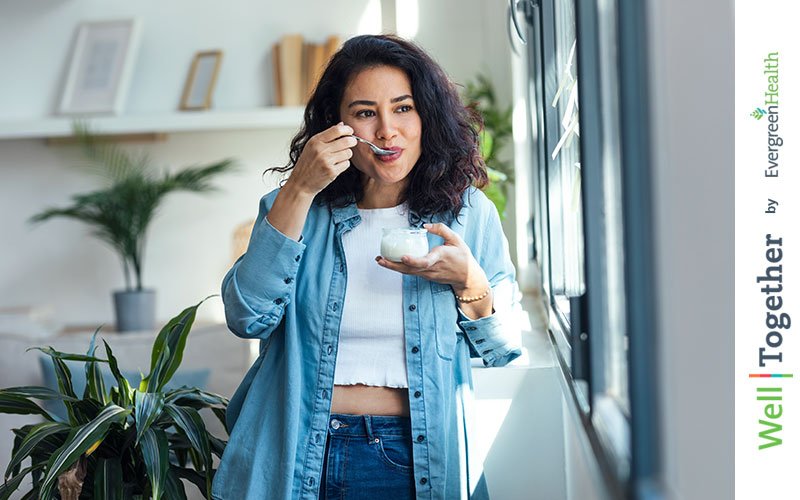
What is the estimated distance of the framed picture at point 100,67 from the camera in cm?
484

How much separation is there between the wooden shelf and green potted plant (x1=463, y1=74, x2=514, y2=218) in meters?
1.11

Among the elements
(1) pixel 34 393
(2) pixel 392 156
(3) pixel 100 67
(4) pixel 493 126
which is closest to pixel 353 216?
(2) pixel 392 156

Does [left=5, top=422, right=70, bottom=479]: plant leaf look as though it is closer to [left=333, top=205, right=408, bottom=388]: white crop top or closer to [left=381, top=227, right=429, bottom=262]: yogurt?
[left=333, top=205, right=408, bottom=388]: white crop top

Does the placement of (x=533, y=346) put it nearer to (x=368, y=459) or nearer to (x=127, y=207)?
(x=368, y=459)

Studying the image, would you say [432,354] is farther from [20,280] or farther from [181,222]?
[20,280]

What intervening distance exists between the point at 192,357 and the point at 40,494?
1.19 metres

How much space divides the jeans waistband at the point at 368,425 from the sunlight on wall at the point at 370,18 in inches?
143

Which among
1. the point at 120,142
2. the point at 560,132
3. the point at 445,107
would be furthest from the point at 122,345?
the point at 120,142

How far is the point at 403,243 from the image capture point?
145cm

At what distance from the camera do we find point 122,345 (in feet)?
9.34

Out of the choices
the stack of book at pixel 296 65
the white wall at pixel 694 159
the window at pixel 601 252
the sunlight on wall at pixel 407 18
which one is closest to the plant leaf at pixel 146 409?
the window at pixel 601 252

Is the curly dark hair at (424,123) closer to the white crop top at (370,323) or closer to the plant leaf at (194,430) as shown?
the white crop top at (370,323)

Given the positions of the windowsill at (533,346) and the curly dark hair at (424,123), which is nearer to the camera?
the curly dark hair at (424,123)
